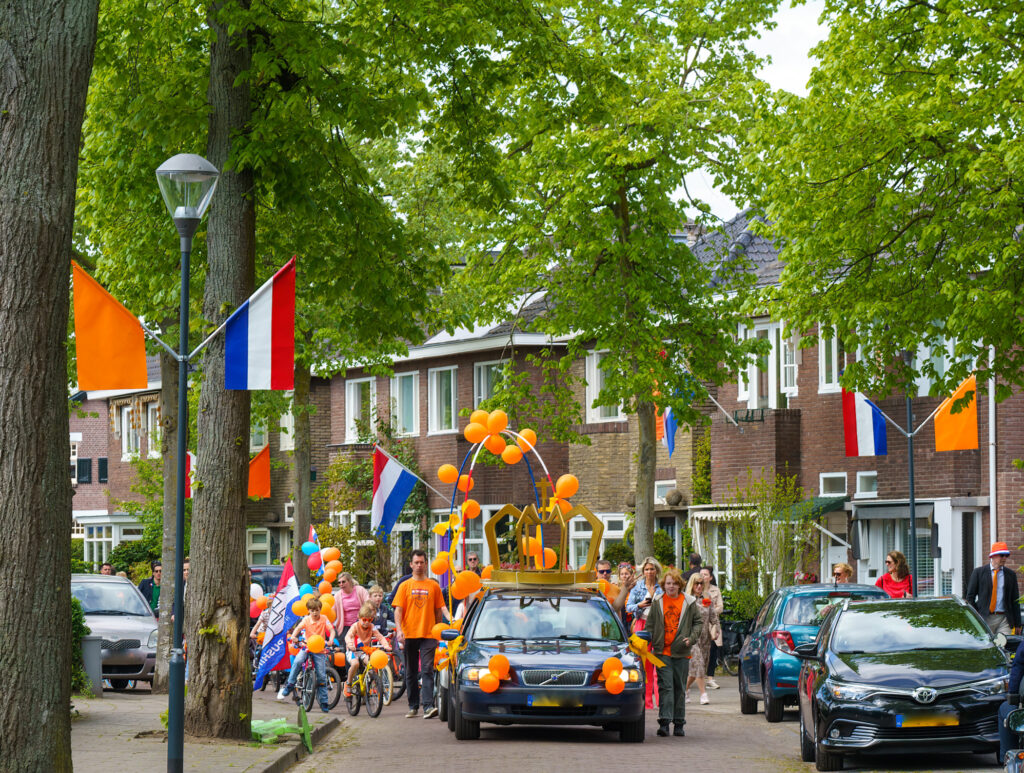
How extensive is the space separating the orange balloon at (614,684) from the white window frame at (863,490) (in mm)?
17449

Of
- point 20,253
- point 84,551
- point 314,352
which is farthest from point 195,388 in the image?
point 84,551

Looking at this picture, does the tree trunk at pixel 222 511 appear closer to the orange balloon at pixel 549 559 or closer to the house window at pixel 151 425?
the orange balloon at pixel 549 559

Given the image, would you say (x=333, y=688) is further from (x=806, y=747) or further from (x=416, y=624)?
(x=806, y=747)

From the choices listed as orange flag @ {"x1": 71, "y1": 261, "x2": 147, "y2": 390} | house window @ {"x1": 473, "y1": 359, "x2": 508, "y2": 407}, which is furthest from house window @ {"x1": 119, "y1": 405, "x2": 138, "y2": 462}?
orange flag @ {"x1": 71, "y1": 261, "x2": 147, "y2": 390}

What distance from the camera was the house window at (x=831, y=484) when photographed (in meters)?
35.0

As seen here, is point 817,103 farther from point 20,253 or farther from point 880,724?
point 20,253

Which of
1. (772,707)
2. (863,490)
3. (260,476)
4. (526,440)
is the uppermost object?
(526,440)

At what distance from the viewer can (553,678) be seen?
1745 cm

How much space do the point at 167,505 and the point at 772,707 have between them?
9063mm

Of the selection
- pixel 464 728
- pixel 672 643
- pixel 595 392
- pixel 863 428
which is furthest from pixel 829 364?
→ pixel 464 728

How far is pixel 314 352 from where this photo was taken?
112 feet

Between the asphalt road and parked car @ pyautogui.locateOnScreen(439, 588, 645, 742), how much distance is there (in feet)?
0.96

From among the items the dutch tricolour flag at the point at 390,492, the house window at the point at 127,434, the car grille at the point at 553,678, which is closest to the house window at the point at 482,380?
the dutch tricolour flag at the point at 390,492

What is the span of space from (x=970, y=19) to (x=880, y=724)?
1003 cm
